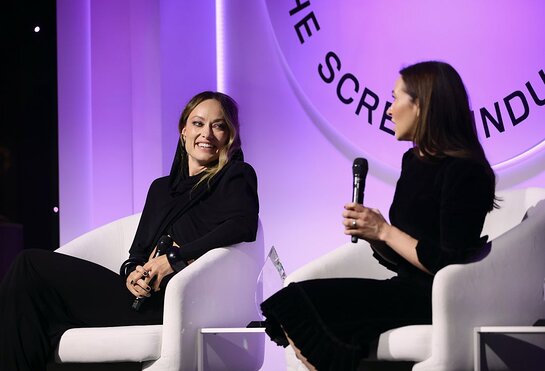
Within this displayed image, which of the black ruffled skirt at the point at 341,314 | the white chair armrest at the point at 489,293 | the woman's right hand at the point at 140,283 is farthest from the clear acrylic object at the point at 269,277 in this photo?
the white chair armrest at the point at 489,293

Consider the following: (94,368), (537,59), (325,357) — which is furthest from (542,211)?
(94,368)

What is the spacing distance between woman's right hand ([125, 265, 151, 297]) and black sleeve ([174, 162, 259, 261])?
15cm

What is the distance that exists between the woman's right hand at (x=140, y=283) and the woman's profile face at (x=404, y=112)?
1.04 metres

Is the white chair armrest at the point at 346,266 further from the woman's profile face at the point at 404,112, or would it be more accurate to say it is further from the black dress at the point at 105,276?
the woman's profile face at the point at 404,112

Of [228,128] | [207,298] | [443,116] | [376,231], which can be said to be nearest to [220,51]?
[228,128]

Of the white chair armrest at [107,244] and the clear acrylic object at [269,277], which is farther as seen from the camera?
the white chair armrest at [107,244]

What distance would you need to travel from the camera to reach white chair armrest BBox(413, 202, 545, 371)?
2141 millimetres

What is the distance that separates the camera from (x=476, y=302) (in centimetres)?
221

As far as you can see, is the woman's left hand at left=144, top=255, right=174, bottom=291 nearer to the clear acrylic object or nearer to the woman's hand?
the clear acrylic object

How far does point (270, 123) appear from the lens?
403cm

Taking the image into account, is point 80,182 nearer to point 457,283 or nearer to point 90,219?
point 90,219

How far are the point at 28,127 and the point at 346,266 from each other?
8.34 feet

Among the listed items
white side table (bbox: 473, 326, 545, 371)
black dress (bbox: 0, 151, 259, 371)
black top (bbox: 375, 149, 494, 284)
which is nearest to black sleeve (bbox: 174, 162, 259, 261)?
black dress (bbox: 0, 151, 259, 371)

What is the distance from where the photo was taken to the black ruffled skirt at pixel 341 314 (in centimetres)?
215
